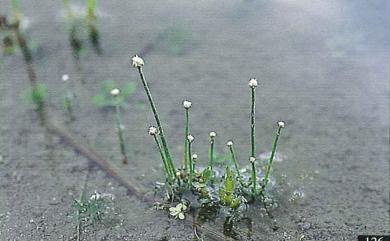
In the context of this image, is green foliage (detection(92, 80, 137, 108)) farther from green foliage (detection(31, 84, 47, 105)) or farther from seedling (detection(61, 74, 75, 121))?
green foliage (detection(31, 84, 47, 105))

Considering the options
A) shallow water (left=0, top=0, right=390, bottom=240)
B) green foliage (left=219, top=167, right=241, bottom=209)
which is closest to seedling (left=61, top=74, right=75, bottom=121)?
shallow water (left=0, top=0, right=390, bottom=240)

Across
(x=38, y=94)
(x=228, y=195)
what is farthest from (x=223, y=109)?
(x=38, y=94)

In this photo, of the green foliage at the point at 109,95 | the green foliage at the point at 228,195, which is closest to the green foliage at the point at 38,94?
the green foliage at the point at 109,95

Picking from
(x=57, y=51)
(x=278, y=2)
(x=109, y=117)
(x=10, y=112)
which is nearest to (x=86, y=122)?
(x=109, y=117)

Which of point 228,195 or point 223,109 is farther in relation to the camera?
point 223,109

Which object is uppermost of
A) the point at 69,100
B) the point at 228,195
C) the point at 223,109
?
the point at 69,100

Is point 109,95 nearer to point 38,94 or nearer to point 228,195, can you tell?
point 38,94

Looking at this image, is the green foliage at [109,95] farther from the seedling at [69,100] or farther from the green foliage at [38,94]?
the green foliage at [38,94]
